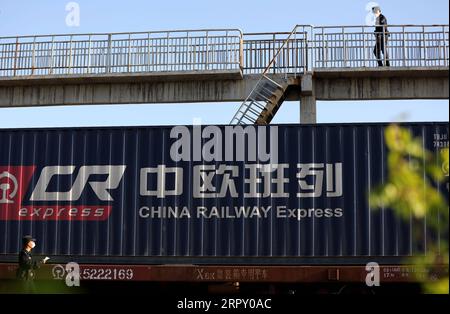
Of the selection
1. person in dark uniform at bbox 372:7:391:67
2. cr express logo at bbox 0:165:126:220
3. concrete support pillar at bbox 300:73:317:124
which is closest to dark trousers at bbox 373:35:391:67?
person in dark uniform at bbox 372:7:391:67

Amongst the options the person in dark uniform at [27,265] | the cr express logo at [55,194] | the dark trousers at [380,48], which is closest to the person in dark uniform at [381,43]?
the dark trousers at [380,48]

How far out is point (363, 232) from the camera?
11062mm

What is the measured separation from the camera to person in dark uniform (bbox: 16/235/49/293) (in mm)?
11305

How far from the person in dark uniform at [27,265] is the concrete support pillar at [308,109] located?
28.2 feet

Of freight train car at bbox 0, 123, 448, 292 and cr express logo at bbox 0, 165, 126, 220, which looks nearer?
freight train car at bbox 0, 123, 448, 292

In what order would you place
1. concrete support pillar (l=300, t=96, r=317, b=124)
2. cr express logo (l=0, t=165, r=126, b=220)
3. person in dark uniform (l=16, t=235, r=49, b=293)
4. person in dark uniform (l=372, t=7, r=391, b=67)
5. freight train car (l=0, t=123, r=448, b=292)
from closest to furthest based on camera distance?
freight train car (l=0, t=123, r=448, b=292) < person in dark uniform (l=16, t=235, r=49, b=293) < cr express logo (l=0, t=165, r=126, b=220) < person in dark uniform (l=372, t=7, r=391, b=67) < concrete support pillar (l=300, t=96, r=317, b=124)

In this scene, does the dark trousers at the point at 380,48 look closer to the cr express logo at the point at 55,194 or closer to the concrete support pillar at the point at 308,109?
the concrete support pillar at the point at 308,109

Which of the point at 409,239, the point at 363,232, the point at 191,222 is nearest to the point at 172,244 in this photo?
the point at 191,222

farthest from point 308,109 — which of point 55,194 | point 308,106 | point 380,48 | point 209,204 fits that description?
point 55,194

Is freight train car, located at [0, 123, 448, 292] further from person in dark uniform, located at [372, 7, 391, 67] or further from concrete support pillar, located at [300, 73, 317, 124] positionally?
person in dark uniform, located at [372, 7, 391, 67]

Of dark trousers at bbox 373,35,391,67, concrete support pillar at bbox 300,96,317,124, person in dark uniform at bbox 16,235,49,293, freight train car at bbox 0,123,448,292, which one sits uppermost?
dark trousers at bbox 373,35,391,67

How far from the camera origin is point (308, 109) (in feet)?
56.6

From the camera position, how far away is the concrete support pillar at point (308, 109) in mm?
17219

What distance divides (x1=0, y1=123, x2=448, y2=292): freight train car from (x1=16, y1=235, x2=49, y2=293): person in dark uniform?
0.21 metres
